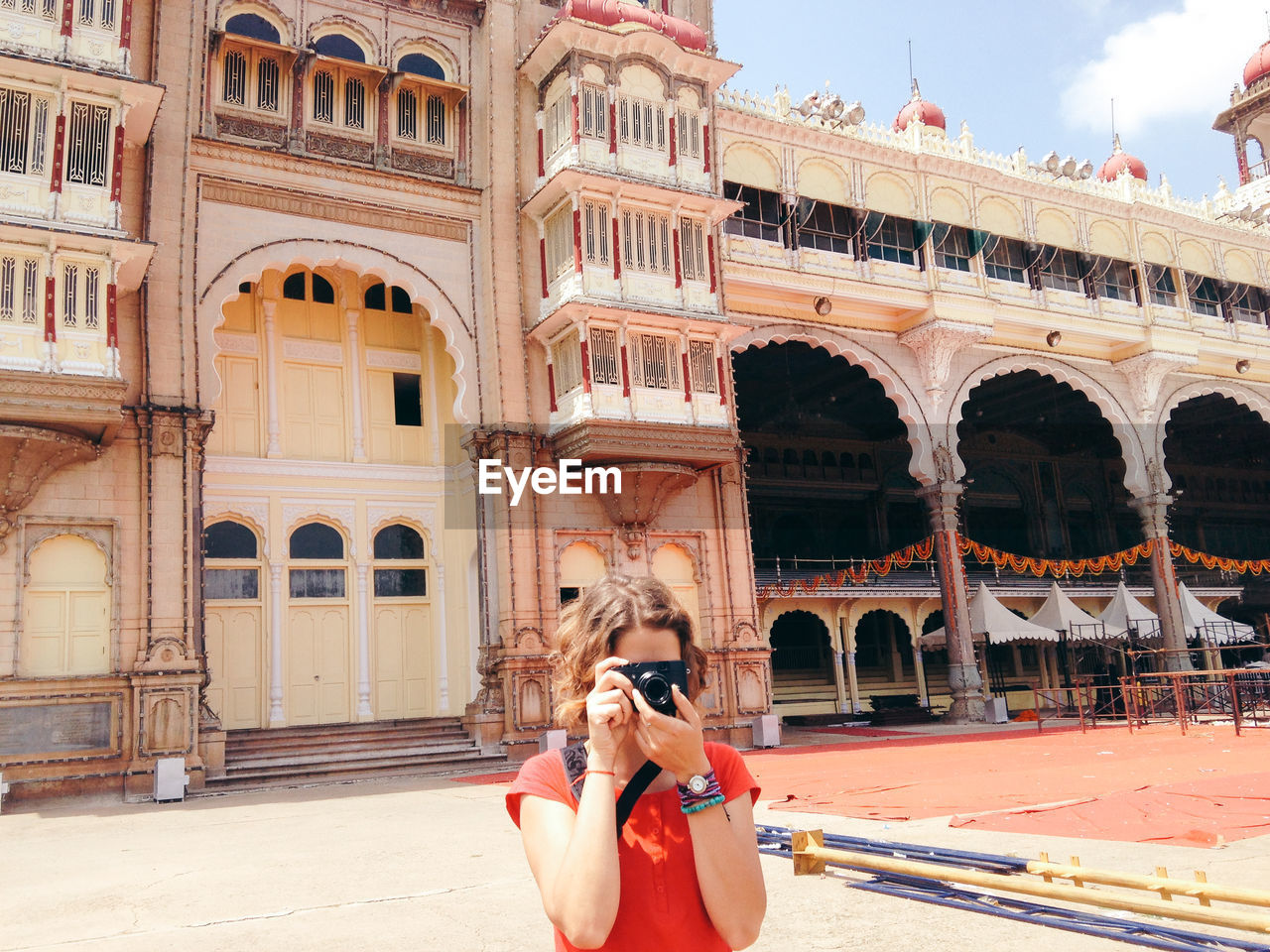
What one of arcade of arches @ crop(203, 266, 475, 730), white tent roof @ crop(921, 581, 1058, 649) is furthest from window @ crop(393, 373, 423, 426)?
white tent roof @ crop(921, 581, 1058, 649)

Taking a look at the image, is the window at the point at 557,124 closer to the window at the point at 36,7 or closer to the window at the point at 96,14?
the window at the point at 96,14

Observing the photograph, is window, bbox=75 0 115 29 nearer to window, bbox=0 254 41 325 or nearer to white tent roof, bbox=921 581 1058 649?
window, bbox=0 254 41 325

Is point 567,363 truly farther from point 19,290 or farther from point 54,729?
point 54,729

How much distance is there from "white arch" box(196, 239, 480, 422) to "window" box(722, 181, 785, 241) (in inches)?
Result: 236

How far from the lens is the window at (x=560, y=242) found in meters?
17.8

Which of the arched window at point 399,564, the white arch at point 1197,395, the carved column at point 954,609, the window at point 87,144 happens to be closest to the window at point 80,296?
the window at point 87,144

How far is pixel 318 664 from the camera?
57.9 feet

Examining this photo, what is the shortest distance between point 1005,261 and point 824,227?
Answer: 4.98 meters

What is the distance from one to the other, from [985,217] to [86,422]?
1840cm

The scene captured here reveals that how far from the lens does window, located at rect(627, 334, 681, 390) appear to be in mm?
17594

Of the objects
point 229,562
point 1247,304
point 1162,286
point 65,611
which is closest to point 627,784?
point 65,611

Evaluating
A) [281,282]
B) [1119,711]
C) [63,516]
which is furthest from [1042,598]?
[63,516]

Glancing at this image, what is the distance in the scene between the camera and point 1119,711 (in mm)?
24062

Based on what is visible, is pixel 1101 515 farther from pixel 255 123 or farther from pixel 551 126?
pixel 255 123
